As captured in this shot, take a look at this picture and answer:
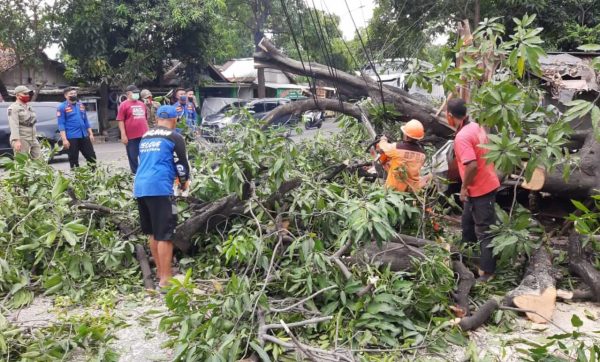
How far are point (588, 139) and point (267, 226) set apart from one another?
3.25 meters

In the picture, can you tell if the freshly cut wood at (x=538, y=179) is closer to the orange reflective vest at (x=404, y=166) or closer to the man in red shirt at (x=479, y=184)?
the man in red shirt at (x=479, y=184)

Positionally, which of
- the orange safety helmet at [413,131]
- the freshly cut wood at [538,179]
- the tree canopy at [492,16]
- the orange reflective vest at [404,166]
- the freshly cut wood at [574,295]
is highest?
the tree canopy at [492,16]

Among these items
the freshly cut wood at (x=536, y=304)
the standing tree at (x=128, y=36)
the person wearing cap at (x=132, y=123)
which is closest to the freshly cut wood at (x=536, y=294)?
the freshly cut wood at (x=536, y=304)

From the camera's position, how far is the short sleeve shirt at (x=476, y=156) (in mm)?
4277

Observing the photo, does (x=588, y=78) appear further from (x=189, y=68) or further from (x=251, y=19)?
(x=251, y=19)

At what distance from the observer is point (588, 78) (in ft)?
23.6

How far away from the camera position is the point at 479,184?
442 cm

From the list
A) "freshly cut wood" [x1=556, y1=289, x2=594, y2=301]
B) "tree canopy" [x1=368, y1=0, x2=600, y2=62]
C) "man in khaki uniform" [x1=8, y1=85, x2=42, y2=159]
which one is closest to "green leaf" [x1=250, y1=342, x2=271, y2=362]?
"freshly cut wood" [x1=556, y1=289, x2=594, y2=301]

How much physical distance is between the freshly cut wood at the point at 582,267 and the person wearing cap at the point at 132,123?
5730 mm

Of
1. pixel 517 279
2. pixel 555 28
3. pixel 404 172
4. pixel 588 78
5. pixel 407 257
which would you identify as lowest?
pixel 517 279

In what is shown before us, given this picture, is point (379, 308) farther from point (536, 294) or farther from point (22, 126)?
point (22, 126)

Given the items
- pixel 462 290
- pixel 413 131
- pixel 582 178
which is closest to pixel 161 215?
pixel 413 131

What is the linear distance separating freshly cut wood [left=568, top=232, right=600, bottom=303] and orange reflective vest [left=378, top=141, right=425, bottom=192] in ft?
4.49

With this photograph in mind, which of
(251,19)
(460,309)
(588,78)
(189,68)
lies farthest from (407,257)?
(251,19)
